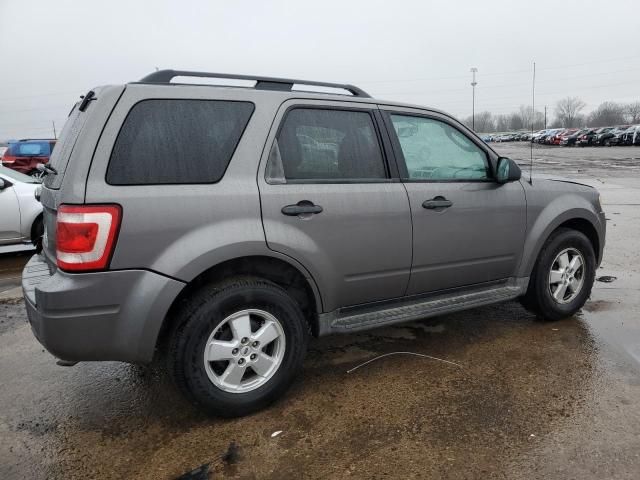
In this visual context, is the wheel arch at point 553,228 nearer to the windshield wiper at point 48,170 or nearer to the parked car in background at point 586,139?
the windshield wiper at point 48,170

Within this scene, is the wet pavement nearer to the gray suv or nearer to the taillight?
the gray suv

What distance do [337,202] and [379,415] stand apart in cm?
126

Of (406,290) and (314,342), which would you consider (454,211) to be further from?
(314,342)

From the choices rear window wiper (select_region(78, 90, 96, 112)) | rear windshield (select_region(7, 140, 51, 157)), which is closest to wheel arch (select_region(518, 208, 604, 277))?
rear window wiper (select_region(78, 90, 96, 112))

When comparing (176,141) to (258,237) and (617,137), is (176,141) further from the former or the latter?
(617,137)

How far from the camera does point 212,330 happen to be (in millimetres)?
2717

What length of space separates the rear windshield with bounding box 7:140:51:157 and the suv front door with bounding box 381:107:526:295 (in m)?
16.4

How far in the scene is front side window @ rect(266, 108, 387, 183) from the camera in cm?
299

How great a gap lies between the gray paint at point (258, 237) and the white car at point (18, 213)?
4.57 meters

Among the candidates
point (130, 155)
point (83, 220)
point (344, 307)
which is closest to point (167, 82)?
point (130, 155)

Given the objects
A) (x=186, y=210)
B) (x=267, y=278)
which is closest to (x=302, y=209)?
(x=267, y=278)

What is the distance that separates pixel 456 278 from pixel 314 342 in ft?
3.98

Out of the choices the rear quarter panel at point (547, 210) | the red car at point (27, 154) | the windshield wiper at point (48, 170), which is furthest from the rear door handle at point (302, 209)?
the red car at point (27, 154)

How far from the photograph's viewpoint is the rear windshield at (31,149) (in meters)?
16.7
